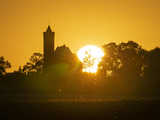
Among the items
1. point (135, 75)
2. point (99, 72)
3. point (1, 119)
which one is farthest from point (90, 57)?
point (1, 119)

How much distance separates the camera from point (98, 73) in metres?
112

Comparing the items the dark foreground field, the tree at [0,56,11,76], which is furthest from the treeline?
the dark foreground field

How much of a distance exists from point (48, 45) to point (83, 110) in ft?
274

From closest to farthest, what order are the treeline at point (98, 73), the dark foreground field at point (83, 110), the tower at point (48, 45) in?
the dark foreground field at point (83, 110) < the treeline at point (98, 73) < the tower at point (48, 45)

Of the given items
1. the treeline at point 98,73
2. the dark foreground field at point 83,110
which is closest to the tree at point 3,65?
the treeline at point 98,73

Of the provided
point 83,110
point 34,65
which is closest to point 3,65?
point 34,65

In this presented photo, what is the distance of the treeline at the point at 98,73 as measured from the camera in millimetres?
99062

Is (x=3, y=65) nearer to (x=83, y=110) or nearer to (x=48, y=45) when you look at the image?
(x=48, y=45)

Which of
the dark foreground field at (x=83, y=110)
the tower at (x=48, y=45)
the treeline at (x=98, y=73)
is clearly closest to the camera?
the dark foreground field at (x=83, y=110)

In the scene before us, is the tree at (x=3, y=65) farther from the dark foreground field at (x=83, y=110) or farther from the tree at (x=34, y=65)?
the dark foreground field at (x=83, y=110)

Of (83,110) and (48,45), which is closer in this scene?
(83,110)

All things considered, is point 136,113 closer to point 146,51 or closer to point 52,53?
point 146,51

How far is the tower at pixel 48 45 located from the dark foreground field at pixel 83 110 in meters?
73.2

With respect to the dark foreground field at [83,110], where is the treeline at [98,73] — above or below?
above
